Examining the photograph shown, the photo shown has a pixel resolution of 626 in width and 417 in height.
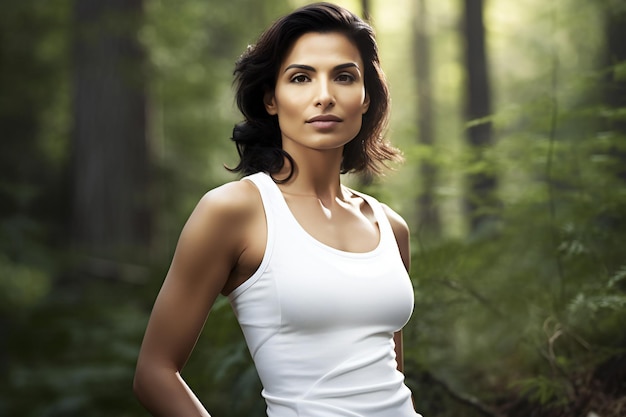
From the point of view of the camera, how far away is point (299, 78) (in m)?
2.59

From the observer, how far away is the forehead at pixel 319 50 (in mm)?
2561

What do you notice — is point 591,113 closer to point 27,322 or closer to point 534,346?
point 534,346

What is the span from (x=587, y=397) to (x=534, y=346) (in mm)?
319

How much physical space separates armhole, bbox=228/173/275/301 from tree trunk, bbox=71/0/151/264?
740 cm

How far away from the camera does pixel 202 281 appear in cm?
236

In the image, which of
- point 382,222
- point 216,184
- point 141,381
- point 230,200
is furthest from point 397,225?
point 216,184

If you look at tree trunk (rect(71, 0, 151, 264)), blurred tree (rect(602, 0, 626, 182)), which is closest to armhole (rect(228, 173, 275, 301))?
blurred tree (rect(602, 0, 626, 182))

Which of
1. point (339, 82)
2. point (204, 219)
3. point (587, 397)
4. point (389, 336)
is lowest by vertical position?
point (587, 397)

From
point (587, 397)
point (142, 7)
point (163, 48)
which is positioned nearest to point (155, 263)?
point (142, 7)

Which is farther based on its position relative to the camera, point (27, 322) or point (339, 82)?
point (27, 322)

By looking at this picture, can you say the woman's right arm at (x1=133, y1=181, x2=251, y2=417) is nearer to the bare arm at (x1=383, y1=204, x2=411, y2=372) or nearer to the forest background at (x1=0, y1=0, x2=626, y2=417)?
the bare arm at (x1=383, y1=204, x2=411, y2=372)

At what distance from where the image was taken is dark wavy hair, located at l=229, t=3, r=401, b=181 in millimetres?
2596

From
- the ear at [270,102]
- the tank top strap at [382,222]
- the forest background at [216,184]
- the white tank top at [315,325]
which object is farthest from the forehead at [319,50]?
the forest background at [216,184]

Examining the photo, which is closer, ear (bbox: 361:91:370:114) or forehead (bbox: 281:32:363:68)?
forehead (bbox: 281:32:363:68)
